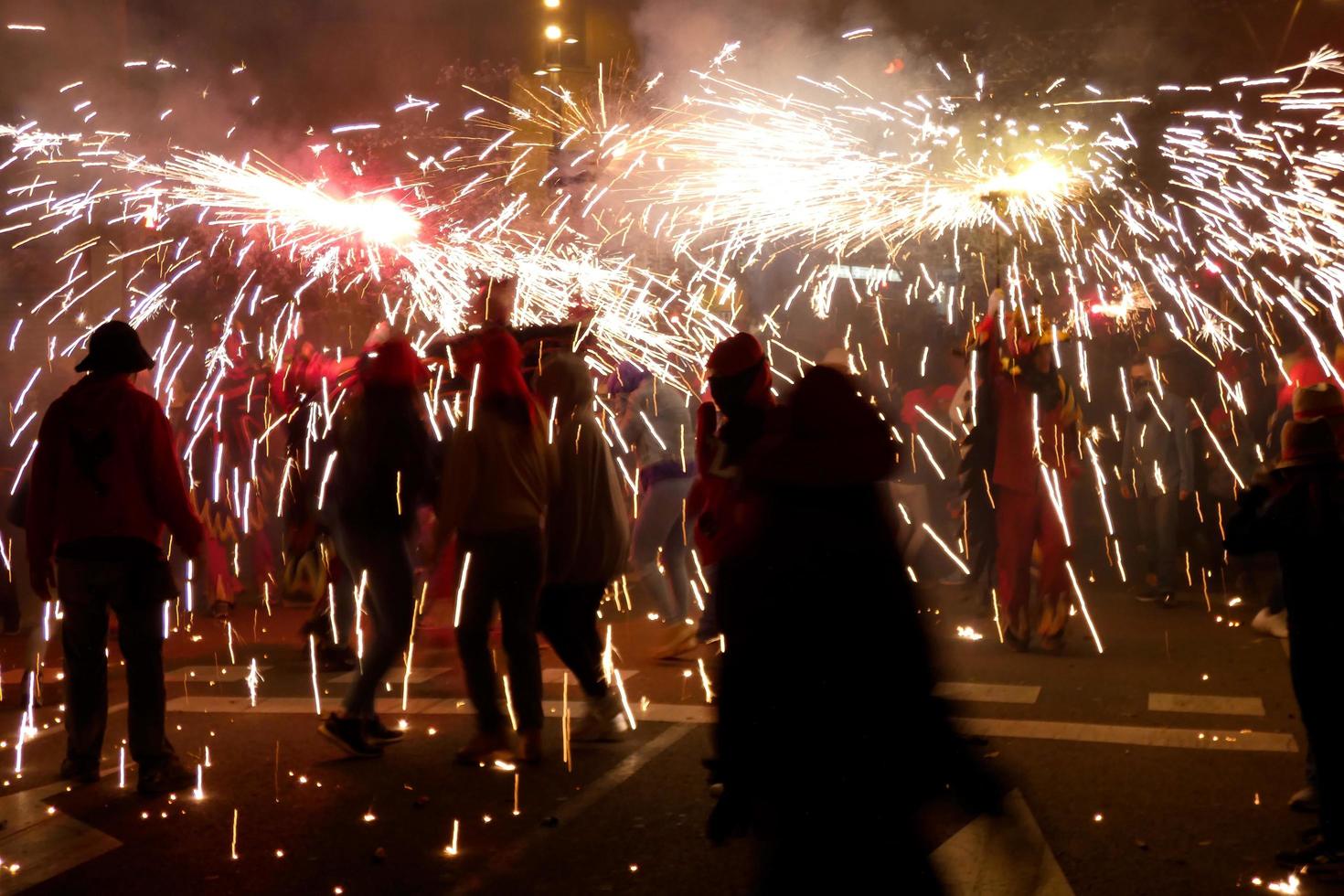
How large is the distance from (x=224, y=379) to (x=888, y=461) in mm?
9230

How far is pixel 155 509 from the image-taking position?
6.20 meters

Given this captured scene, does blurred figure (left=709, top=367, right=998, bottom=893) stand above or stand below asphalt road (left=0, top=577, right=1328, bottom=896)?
above

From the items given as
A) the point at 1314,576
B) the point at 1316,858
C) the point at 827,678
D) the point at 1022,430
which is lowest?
the point at 1316,858

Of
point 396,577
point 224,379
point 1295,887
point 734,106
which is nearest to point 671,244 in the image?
point 734,106

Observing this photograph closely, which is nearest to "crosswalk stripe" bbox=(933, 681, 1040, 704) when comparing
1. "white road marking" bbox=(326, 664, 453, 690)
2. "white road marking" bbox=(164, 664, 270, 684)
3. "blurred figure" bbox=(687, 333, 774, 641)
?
"blurred figure" bbox=(687, 333, 774, 641)

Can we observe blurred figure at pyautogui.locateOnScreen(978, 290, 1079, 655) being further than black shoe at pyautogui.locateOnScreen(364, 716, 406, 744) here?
Yes

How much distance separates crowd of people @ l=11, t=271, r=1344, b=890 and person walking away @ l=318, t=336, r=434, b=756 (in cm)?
1

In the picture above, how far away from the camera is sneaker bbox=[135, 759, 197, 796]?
238 inches

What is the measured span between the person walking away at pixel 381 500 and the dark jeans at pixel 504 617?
35 centimetres

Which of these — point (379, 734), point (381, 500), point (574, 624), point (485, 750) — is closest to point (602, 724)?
point (574, 624)

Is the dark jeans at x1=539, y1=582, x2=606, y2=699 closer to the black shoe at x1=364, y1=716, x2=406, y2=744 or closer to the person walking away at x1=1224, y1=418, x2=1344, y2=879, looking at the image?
the black shoe at x1=364, y1=716, x2=406, y2=744

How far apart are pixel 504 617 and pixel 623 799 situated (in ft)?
3.59

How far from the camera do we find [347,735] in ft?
21.4

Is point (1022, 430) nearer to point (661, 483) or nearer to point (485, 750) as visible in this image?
point (661, 483)
